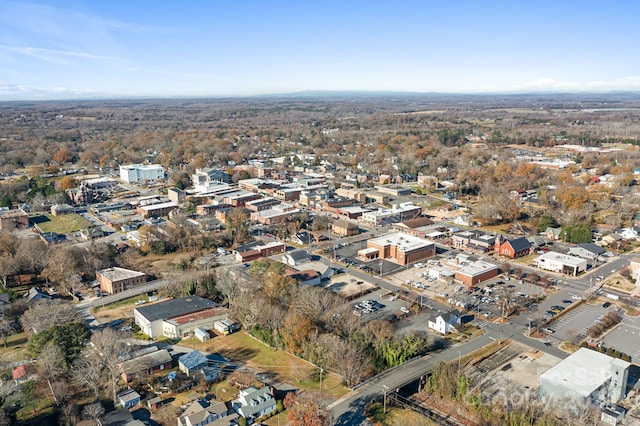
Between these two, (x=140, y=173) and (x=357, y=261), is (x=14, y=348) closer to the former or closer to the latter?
(x=357, y=261)

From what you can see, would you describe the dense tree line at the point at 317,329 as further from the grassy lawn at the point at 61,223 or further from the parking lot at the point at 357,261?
the grassy lawn at the point at 61,223

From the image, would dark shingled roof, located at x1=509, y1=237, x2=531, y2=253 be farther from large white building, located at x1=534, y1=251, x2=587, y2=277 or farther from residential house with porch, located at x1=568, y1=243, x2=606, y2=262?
residential house with porch, located at x1=568, y1=243, x2=606, y2=262

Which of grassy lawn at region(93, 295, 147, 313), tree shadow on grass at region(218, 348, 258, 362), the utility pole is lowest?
grassy lawn at region(93, 295, 147, 313)

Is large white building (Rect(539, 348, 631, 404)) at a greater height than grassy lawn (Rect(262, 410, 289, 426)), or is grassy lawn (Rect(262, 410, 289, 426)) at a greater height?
large white building (Rect(539, 348, 631, 404))

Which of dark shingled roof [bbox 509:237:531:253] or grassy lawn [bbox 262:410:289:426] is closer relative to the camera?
grassy lawn [bbox 262:410:289:426]

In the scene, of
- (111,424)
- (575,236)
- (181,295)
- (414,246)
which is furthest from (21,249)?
(575,236)

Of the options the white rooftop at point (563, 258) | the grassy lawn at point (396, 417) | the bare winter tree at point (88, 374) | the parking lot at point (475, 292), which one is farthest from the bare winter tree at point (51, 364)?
the white rooftop at point (563, 258)

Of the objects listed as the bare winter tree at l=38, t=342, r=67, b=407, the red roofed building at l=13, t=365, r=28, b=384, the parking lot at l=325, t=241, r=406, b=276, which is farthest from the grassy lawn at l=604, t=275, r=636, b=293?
the red roofed building at l=13, t=365, r=28, b=384

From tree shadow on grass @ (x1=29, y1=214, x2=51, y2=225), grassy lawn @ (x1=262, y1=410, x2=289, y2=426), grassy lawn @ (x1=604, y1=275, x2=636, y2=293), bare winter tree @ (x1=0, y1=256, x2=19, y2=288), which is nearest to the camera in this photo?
grassy lawn @ (x1=262, y1=410, x2=289, y2=426)
